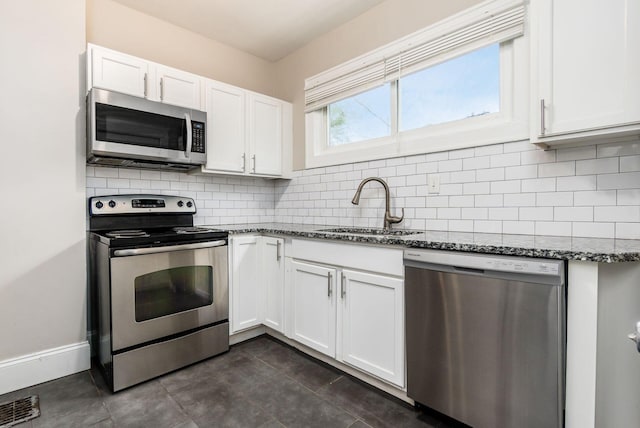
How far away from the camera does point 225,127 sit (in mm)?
2701

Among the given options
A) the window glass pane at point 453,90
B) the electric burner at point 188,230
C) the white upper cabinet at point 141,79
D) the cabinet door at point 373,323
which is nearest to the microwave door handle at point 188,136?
the white upper cabinet at point 141,79

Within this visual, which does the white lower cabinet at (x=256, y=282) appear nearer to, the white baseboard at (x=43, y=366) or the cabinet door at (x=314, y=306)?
the cabinet door at (x=314, y=306)

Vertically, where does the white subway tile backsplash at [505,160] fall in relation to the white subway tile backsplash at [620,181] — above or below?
above

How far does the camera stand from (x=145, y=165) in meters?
2.42

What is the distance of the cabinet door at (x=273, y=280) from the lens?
243 cm

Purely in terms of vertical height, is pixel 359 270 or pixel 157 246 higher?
pixel 157 246

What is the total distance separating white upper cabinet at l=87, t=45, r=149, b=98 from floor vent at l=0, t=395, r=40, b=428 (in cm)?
187

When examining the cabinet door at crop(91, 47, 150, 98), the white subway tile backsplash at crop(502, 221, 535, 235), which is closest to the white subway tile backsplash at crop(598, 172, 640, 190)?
the white subway tile backsplash at crop(502, 221, 535, 235)

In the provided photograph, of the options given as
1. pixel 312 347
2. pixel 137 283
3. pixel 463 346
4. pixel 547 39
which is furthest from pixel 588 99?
pixel 137 283

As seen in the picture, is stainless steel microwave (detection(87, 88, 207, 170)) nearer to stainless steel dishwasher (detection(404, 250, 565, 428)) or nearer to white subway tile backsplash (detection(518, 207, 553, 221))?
stainless steel dishwasher (detection(404, 250, 565, 428))

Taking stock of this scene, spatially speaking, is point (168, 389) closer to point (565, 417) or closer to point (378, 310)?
point (378, 310)

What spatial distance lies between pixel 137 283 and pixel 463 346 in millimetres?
1803

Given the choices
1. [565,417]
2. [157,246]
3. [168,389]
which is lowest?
[168,389]

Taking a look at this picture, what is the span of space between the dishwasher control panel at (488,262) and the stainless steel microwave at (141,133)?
1.77 m
